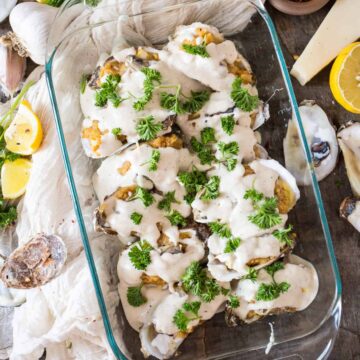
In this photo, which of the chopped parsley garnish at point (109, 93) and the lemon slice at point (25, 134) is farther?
the lemon slice at point (25, 134)

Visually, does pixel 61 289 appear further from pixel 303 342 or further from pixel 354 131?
pixel 354 131

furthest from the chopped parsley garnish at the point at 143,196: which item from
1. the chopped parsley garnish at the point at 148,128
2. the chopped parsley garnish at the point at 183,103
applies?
the chopped parsley garnish at the point at 183,103

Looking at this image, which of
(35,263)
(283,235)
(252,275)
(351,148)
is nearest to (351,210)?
(351,148)

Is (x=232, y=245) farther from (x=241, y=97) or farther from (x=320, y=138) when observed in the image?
(x=320, y=138)

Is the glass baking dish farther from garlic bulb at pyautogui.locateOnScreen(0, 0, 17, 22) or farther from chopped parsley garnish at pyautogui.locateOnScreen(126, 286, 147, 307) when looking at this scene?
garlic bulb at pyautogui.locateOnScreen(0, 0, 17, 22)

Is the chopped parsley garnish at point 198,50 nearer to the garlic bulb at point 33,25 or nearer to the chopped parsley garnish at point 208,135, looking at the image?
the chopped parsley garnish at point 208,135
